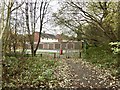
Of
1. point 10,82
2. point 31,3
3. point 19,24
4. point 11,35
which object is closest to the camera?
point 10,82

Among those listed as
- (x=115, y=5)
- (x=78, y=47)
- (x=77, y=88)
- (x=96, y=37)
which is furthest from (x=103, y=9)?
(x=78, y=47)

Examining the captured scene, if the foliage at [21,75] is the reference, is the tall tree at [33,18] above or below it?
above

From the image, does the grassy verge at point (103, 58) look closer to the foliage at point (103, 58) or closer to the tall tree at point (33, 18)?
the foliage at point (103, 58)

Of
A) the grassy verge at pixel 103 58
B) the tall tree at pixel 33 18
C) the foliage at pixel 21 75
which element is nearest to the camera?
the foliage at pixel 21 75

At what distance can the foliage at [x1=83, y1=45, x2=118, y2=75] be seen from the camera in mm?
3692

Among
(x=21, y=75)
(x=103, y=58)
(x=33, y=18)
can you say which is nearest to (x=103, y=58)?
(x=103, y=58)

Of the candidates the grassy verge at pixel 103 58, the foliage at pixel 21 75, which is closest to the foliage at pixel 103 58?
the grassy verge at pixel 103 58

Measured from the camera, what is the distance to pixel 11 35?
10.3 feet

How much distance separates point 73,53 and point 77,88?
2.85 m

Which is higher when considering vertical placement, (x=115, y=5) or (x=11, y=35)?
(x=115, y=5)

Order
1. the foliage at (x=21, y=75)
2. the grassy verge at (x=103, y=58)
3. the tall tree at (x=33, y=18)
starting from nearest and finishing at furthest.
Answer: the foliage at (x=21, y=75) → the grassy verge at (x=103, y=58) → the tall tree at (x=33, y=18)

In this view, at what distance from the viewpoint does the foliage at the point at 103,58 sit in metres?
3.69

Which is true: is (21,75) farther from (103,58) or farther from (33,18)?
(103,58)

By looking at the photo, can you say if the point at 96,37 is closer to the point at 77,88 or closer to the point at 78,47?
the point at 78,47
